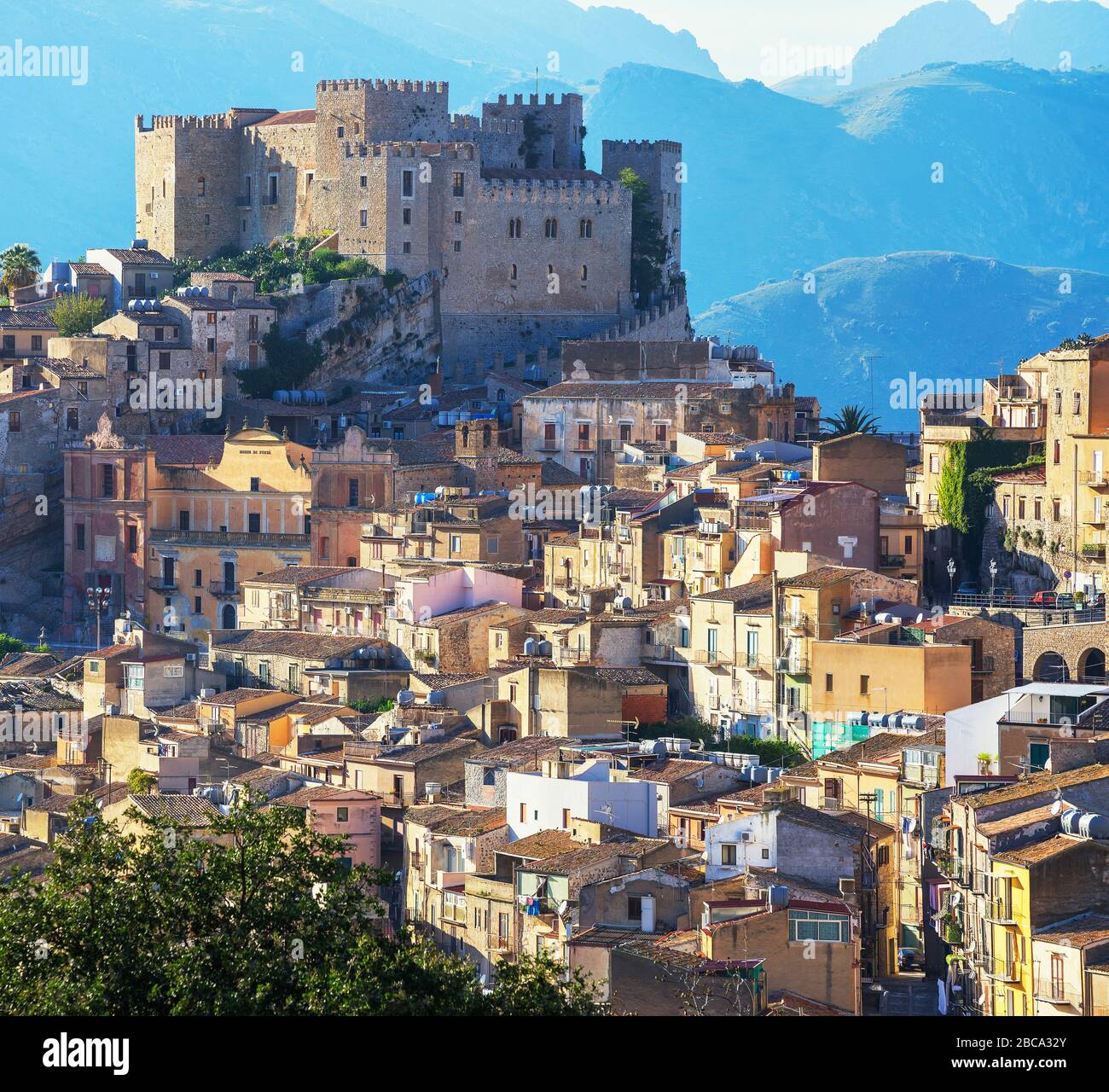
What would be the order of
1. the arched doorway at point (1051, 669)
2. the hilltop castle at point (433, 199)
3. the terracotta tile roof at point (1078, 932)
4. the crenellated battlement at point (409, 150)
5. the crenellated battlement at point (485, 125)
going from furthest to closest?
the crenellated battlement at point (485, 125) < the hilltop castle at point (433, 199) < the crenellated battlement at point (409, 150) < the arched doorway at point (1051, 669) < the terracotta tile roof at point (1078, 932)

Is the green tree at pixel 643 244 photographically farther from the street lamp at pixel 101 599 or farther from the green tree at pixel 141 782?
the green tree at pixel 141 782

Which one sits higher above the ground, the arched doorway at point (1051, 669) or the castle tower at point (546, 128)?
the castle tower at point (546, 128)

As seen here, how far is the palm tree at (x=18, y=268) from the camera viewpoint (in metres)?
87.4

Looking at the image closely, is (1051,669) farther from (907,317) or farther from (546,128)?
(907,317)

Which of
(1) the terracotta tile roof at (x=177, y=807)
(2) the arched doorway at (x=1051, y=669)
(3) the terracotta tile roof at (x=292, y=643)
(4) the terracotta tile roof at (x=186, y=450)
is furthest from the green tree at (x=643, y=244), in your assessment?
(1) the terracotta tile roof at (x=177, y=807)

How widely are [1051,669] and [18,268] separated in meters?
49.2

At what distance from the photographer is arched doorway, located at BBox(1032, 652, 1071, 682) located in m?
45.9

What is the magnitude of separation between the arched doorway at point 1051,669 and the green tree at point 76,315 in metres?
38.3

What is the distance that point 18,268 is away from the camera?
88.4m

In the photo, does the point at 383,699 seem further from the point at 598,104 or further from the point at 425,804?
the point at 598,104

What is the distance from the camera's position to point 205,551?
226 ft

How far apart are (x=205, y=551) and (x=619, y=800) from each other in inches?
1061
